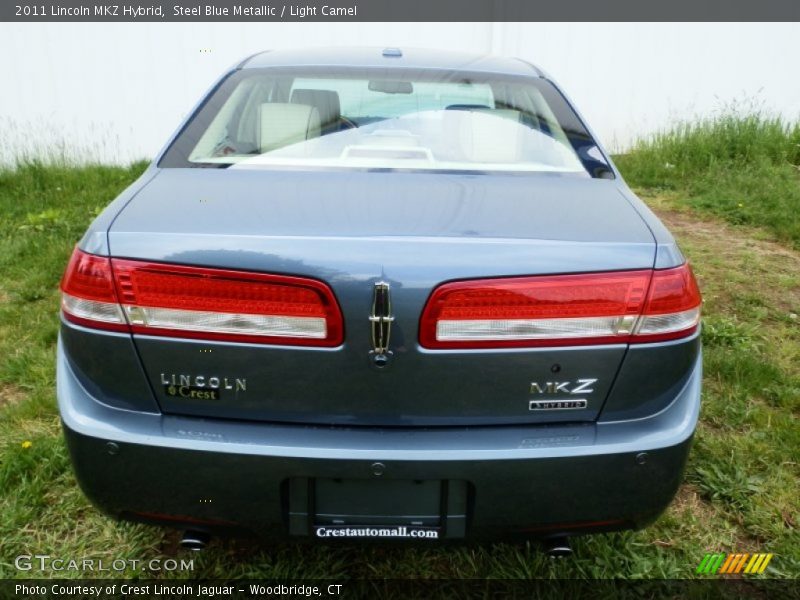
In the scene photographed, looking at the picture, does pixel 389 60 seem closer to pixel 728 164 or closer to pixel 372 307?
pixel 372 307

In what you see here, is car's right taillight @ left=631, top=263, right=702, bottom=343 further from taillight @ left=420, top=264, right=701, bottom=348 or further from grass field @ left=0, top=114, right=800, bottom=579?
grass field @ left=0, top=114, right=800, bottom=579

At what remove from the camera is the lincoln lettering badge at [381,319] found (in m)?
1.38

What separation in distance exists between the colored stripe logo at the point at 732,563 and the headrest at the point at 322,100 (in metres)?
1.84

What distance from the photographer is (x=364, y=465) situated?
1.45 metres

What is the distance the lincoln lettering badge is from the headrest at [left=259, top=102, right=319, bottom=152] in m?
0.85

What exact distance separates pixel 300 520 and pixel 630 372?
→ 2.70 ft

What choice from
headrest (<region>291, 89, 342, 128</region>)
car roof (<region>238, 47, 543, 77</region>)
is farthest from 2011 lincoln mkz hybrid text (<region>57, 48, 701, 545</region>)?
car roof (<region>238, 47, 543, 77</region>)

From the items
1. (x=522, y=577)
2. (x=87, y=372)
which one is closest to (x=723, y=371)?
(x=522, y=577)

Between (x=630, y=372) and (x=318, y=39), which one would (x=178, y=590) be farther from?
(x=318, y=39)

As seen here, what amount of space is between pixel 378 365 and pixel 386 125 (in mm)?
1035

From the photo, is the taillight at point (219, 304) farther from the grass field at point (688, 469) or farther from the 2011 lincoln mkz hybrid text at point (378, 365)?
the grass field at point (688, 469)

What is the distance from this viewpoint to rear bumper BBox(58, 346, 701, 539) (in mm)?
1449

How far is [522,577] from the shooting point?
6.42 ft
